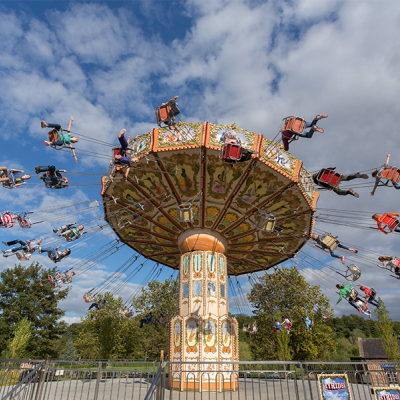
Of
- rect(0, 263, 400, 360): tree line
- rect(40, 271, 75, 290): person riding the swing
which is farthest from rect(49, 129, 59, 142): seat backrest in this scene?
rect(0, 263, 400, 360): tree line

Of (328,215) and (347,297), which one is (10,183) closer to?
(328,215)

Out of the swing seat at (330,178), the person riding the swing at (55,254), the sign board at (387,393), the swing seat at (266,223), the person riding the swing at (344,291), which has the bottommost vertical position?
the sign board at (387,393)

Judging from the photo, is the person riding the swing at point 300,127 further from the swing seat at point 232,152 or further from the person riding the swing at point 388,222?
the person riding the swing at point 388,222

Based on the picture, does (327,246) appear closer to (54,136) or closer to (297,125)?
(297,125)

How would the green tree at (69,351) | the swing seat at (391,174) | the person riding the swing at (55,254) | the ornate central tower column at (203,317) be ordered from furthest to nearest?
the green tree at (69,351)
the person riding the swing at (55,254)
the ornate central tower column at (203,317)
the swing seat at (391,174)

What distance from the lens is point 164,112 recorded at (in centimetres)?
954

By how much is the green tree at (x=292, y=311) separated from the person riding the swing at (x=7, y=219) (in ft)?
64.8

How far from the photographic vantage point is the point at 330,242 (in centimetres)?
1184

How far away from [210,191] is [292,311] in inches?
719

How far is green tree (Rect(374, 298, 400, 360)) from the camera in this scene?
18.6 metres

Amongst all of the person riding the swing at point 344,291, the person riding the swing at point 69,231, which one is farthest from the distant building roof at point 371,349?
the person riding the swing at point 69,231

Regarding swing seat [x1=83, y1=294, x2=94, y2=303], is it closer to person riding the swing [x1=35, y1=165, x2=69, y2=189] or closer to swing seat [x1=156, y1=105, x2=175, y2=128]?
person riding the swing [x1=35, y1=165, x2=69, y2=189]

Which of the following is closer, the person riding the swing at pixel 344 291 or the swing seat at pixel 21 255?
the swing seat at pixel 21 255

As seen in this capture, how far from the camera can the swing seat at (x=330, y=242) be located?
38.6 feet
